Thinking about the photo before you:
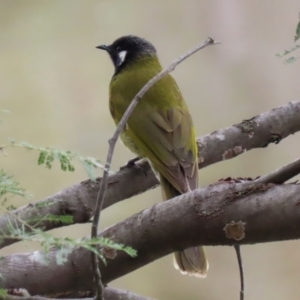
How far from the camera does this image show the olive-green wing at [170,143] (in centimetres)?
139

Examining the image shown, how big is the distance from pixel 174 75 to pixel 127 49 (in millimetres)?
645

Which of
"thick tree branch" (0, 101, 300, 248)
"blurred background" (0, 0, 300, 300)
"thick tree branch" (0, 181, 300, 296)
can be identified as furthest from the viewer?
"blurred background" (0, 0, 300, 300)

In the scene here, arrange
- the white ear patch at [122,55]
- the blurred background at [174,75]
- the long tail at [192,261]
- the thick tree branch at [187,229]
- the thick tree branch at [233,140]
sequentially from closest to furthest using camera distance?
the thick tree branch at [187,229] < the long tail at [192,261] < the thick tree branch at [233,140] < the white ear patch at [122,55] < the blurred background at [174,75]

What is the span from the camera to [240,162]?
99.5 inches

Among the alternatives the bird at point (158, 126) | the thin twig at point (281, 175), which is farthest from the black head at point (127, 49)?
the thin twig at point (281, 175)

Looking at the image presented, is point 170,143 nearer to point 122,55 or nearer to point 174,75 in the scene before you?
point 122,55

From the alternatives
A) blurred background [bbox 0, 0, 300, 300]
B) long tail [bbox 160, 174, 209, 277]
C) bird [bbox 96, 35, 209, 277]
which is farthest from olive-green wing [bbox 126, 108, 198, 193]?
blurred background [bbox 0, 0, 300, 300]

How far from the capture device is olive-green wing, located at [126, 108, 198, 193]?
1.39 metres

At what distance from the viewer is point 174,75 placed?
266 cm

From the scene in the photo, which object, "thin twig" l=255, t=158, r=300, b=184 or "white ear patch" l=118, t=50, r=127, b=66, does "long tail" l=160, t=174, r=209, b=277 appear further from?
"white ear patch" l=118, t=50, r=127, b=66

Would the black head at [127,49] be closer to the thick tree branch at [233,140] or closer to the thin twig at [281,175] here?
the thick tree branch at [233,140]

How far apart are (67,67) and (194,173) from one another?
4.59 feet

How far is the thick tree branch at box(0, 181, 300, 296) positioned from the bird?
345mm

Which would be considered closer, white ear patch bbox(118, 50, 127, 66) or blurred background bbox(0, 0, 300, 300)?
white ear patch bbox(118, 50, 127, 66)
